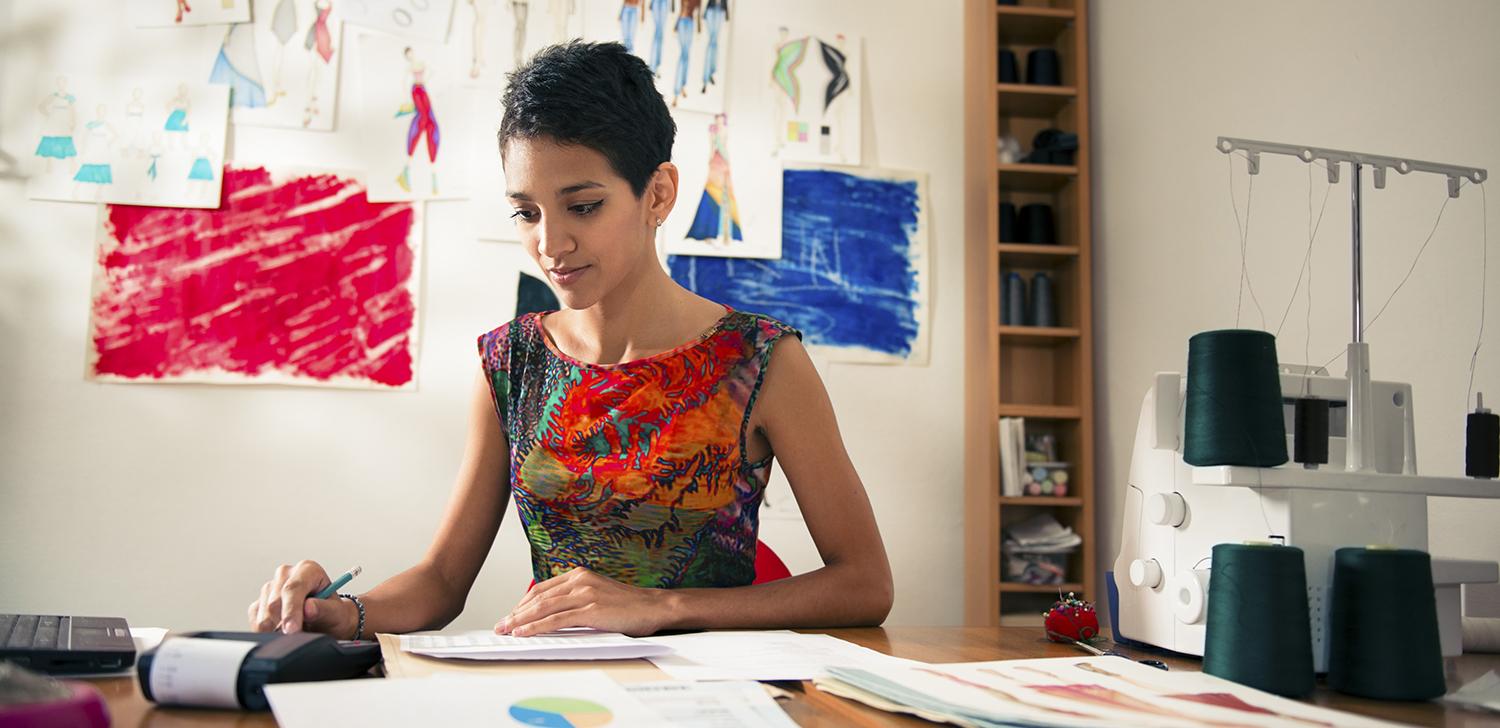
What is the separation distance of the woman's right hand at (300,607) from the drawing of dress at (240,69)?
7.28 feet

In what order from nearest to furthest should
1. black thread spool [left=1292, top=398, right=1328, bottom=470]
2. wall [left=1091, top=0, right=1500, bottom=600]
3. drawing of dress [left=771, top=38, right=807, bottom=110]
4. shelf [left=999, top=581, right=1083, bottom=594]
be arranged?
black thread spool [left=1292, top=398, right=1328, bottom=470], wall [left=1091, top=0, right=1500, bottom=600], shelf [left=999, top=581, right=1083, bottom=594], drawing of dress [left=771, top=38, right=807, bottom=110]

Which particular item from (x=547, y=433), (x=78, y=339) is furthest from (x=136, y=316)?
(x=547, y=433)

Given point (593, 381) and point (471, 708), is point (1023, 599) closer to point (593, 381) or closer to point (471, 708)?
point (593, 381)

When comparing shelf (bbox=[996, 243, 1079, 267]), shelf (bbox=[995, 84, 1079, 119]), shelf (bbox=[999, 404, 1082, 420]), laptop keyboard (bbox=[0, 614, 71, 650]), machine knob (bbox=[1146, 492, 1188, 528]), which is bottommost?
laptop keyboard (bbox=[0, 614, 71, 650])

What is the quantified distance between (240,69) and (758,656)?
2.61m

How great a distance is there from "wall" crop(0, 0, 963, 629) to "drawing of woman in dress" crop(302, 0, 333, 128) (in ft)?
0.23

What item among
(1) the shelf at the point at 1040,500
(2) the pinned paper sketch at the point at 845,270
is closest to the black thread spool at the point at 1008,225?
(2) the pinned paper sketch at the point at 845,270

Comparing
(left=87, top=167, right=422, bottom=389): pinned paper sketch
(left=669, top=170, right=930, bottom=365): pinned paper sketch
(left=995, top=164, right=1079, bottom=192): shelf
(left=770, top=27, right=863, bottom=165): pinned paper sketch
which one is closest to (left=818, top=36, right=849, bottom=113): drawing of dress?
(left=770, top=27, right=863, bottom=165): pinned paper sketch

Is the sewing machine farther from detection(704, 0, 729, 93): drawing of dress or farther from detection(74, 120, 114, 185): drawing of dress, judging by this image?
detection(74, 120, 114, 185): drawing of dress

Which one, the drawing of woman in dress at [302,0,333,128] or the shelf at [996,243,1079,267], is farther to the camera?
the shelf at [996,243,1079,267]

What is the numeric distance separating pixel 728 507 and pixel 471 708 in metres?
0.77

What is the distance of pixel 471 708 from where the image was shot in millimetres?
700

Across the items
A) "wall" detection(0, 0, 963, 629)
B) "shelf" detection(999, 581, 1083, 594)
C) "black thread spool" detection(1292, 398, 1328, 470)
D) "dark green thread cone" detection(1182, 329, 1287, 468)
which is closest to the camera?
"dark green thread cone" detection(1182, 329, 1287, 468)

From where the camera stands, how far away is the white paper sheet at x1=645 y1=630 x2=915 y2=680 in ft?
2.86
